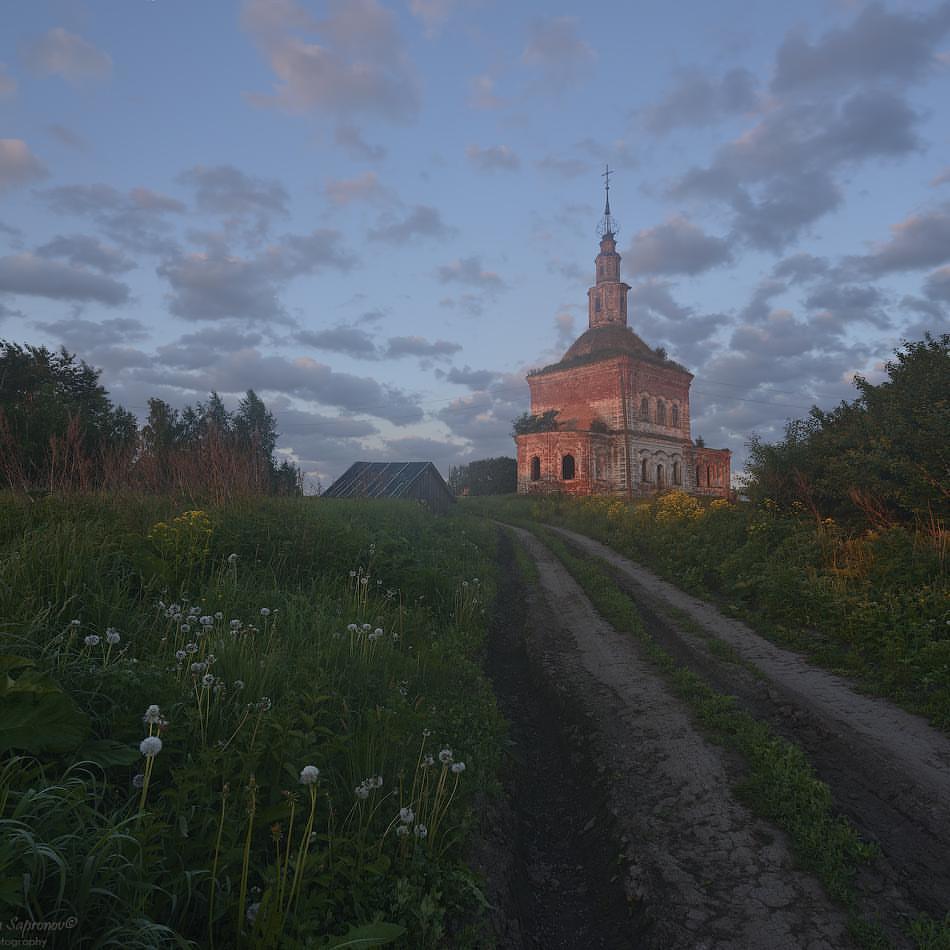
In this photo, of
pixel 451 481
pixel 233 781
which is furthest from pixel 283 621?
pixel 451 481

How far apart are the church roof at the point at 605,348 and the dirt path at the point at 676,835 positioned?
37.6 metres

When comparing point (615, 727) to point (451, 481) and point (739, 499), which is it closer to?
point (739, 499)

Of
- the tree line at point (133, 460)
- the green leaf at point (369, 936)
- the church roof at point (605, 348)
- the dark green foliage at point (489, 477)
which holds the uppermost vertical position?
the church roof at point (605, 348)

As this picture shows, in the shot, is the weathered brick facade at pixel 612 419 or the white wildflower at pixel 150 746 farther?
the weathered brick facade at pixel 612 419

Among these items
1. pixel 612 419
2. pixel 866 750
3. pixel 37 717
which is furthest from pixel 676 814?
pixel 612 419

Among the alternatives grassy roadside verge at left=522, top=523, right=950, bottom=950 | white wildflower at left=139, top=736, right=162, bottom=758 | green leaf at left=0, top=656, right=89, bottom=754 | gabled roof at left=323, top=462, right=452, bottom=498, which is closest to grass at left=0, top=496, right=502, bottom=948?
green leaf at left=0, top=656, right=89, bottom=754

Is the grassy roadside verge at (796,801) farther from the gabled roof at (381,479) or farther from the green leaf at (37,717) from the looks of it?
the gabled roof at (381,479)

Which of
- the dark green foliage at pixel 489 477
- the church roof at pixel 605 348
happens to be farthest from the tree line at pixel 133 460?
the dark green foliage at pixel 489 477

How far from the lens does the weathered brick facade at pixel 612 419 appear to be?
38.8m

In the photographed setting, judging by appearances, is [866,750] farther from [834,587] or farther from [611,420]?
[611,420]

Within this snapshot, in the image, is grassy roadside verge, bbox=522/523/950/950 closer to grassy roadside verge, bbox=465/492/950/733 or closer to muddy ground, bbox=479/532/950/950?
muddy ground, bbox=479/532/950/950

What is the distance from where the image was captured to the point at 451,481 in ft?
190

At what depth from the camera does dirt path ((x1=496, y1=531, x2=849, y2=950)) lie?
308cm

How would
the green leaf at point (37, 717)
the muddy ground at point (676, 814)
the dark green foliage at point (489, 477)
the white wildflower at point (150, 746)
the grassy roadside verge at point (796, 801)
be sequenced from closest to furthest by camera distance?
1. the white wildflower at point (150, 746)
2. the green leaf at point (37, 717)
3. the grassy roadside verge at point (796, 801)
4. the muddy ground at point (676, 814)
5. the dark green foliage at point (489, 477)
